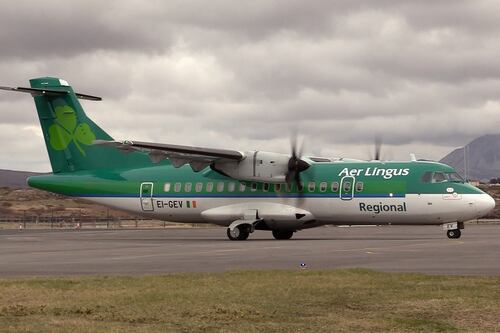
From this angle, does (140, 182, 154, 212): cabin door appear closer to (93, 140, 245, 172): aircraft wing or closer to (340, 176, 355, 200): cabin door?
(93, 140, 245, 172): aircraft wing

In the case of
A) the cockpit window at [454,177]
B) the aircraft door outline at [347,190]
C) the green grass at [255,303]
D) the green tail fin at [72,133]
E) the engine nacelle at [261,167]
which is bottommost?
the green grass at [255,303]

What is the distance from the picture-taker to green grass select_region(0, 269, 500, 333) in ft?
33.2

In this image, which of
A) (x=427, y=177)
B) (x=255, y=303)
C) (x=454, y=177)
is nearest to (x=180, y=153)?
(x=427, y=177)

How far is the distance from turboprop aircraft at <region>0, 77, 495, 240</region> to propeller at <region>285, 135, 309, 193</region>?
0.19 feet

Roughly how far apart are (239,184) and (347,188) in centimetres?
600

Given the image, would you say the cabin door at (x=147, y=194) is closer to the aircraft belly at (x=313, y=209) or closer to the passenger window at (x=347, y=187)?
the aircraft belly at (x=313, y=209)

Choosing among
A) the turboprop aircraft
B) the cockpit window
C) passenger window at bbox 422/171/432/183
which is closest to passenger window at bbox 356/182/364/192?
the turboprop aircraft

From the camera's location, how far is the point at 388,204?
35.2 m

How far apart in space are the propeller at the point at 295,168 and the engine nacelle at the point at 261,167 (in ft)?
0.67

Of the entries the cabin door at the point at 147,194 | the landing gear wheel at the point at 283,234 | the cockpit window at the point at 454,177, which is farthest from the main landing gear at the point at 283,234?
the cockpit window at the point at 454,177

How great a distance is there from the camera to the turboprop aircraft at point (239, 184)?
114ft

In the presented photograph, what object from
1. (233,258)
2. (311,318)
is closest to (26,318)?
(311,318)

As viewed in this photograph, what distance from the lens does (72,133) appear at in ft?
137

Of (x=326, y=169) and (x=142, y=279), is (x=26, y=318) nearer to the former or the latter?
(x=142, y=279)
